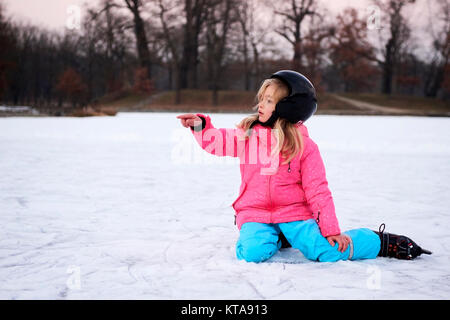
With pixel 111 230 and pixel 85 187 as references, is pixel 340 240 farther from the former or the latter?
pixel 85 187

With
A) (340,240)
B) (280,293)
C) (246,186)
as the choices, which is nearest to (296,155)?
(246,186)

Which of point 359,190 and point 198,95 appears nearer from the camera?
point 359,190

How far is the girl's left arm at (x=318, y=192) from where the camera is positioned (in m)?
2.18

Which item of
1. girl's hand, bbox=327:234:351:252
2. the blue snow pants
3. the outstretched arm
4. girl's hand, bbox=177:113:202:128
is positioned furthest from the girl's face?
girl's hand, bbox=327:234:351:252

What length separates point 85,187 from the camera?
165 inches

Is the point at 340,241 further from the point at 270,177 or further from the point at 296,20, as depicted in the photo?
the point at 296,20

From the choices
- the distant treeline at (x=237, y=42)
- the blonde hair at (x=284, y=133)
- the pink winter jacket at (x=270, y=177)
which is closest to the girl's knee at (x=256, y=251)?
the pink winter jacket at (x=270, y=177)

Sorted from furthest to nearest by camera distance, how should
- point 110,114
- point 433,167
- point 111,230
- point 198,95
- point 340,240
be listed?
point 198,95 → point 110,114 → point 433,167 → point 111,230 → point 340,240

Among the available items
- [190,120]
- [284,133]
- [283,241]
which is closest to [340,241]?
[283,241]

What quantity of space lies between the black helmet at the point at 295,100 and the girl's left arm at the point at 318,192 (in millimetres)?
181

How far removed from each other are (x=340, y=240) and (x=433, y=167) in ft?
14.0

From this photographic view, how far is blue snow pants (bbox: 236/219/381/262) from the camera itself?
2154mm

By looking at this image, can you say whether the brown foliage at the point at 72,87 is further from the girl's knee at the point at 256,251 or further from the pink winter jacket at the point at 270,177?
the girl's knee at the point at 256,251

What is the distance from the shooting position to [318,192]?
2248 millimetres
